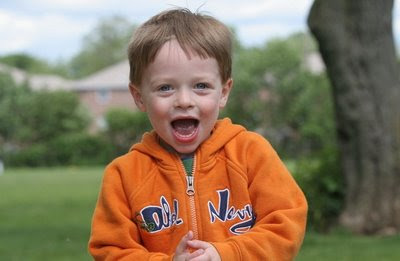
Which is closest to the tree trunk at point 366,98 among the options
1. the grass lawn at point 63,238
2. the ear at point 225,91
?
the grass lawn at point 63,238

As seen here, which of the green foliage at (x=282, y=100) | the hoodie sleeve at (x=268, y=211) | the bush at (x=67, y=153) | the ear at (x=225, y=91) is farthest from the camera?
the bush at (x=67, y=153)

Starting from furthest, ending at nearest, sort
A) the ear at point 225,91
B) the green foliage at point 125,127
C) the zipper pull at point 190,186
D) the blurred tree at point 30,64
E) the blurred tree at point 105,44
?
the blurred tree at point 30,64 < the blurred tree at point 105,44 < the green foliage at point 125,127 < the ear at point 225,91 < the zipper pull at point 190,186

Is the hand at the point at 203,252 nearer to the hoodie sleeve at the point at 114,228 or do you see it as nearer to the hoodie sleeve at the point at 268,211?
the hoodie sleeve at the point at 268,211

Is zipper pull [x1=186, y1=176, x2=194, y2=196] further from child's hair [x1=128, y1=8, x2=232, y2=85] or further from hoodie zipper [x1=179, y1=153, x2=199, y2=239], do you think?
child's hair [x1=128, y1=8, x2=232, y2=85]

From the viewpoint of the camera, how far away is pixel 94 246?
3.18 m

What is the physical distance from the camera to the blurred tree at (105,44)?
98.1 m

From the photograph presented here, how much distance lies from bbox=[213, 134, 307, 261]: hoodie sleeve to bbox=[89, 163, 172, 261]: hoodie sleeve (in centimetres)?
29

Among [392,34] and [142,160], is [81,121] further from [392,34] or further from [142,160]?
[142,160]

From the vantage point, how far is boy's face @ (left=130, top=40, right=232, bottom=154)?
311 centimetres

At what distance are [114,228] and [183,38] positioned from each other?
2.39 ft

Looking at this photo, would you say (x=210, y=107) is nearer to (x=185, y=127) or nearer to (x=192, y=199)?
(x=185, y=127)

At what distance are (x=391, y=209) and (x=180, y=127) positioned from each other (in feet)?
29.0

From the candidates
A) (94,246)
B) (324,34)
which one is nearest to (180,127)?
(94,246)

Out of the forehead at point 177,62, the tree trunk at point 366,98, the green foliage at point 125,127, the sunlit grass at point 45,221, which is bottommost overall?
the green foliage at point 125,127
